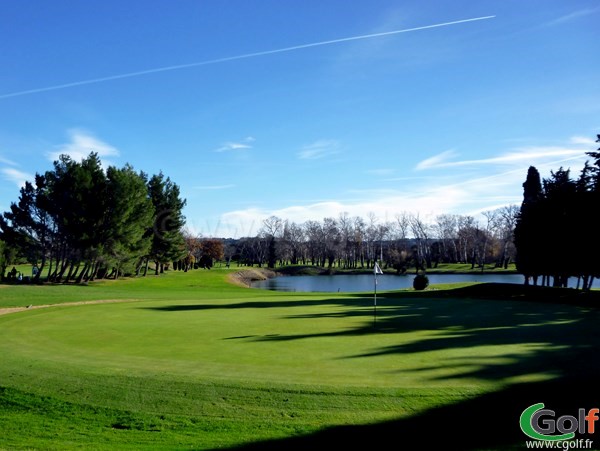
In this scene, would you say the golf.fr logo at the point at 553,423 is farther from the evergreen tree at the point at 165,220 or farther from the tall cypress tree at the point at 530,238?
the evergreen tree at the point at 165,220

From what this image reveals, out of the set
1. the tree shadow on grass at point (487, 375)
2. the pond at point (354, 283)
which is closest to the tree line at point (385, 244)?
the pond at point (354, 283)

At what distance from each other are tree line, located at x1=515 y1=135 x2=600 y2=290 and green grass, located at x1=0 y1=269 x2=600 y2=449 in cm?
2177

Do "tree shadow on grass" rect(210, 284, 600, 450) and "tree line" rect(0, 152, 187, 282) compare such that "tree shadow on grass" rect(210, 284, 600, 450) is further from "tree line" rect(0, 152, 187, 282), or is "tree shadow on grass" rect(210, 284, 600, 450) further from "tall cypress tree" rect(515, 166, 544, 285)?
"tree line" rect(0, 152, 187, 282)

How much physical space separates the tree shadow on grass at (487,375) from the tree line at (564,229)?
57.3ft

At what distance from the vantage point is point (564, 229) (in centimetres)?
4016

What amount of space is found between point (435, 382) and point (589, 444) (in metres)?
3.27

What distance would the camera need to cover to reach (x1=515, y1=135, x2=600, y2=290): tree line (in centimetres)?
3619

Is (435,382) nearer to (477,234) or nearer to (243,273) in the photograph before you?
(243,273)

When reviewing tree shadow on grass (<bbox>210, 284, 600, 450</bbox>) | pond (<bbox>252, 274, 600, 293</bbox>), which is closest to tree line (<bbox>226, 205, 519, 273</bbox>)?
pond (<bbox>252, 274, 600, 293</bbox>)

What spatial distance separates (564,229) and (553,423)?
37.4 m

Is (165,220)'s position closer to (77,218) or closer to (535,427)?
(77,218)

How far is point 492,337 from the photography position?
15.8 m

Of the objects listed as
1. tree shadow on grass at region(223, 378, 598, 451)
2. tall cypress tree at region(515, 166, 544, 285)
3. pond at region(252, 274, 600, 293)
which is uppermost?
tall cypress tree at region(515, 166, 544, 285)

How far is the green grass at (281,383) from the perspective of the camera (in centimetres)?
800
